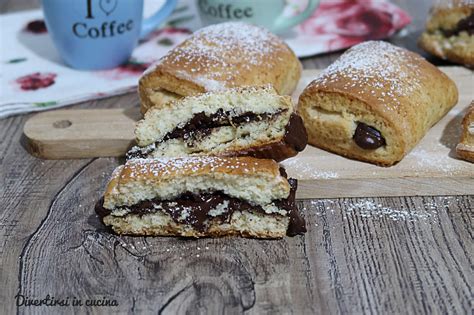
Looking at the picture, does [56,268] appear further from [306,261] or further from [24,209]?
[306,261]

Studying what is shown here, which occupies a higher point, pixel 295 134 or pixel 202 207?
pixel 295 134

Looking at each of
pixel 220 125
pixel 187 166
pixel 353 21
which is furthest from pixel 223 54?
pixel 353 21

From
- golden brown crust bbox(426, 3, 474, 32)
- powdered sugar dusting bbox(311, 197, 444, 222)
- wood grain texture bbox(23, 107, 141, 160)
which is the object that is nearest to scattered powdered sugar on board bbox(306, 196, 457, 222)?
powdered sugar dusting bbox(311, 197, 444, 222)

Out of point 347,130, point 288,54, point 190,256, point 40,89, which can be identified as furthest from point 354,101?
point 40,89

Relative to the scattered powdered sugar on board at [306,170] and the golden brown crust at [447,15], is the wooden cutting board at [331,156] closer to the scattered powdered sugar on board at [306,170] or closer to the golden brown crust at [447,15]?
the scattered powdered sugar on board at [306,170]

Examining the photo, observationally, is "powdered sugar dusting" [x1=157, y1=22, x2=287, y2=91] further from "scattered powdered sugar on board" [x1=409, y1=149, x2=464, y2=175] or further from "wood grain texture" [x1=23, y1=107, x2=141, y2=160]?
"scattered powdered sugar on board" [x1=409, y1=149, x2=464, y2=175]

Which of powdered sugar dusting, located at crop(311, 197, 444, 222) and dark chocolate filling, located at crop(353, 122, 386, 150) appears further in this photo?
dark chocolate filling, located at crop(353, 122, 386, 150)

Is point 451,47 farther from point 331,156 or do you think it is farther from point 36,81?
point 36,81
